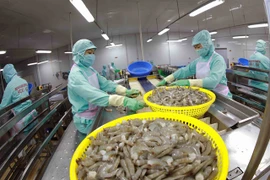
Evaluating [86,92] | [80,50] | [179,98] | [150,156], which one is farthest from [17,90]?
[150,156]

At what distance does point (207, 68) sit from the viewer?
2609 millimetres

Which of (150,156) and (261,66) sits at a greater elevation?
(261,66)

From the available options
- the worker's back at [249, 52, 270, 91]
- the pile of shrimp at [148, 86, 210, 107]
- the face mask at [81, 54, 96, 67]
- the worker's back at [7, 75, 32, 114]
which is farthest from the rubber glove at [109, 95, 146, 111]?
the worker's back at [249, 52, 270, 91]

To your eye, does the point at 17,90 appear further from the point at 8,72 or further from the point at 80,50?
the point at 80,50

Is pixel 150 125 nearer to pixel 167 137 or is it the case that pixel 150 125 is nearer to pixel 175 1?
pixel 167 137

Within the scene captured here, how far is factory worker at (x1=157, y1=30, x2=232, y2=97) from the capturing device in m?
2.18

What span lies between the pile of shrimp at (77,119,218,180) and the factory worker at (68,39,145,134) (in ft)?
2.16

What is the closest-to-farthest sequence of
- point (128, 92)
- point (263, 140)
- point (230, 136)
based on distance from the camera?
point (263, 140), point (230, 136), point (128, 92)

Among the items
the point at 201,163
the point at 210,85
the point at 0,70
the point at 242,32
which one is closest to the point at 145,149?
the point at 201,163

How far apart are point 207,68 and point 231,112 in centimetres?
106

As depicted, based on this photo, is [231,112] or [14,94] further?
[14,94]

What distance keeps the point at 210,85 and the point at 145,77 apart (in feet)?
7.61

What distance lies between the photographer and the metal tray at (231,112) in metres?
1.41

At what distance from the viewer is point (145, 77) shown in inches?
172
